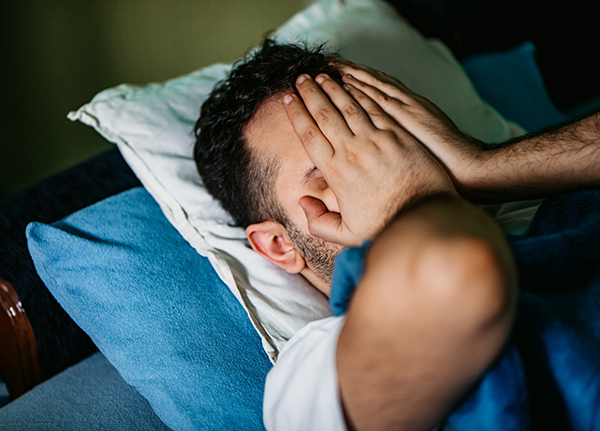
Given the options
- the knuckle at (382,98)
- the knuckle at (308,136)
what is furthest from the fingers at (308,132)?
the knuckle at (382,98)

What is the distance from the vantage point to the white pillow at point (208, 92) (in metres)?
0.89

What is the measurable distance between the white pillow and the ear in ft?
0.07

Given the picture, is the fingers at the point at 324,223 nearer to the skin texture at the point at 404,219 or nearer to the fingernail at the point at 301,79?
the skin texture at the point at 404,219

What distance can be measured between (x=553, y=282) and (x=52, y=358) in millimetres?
878

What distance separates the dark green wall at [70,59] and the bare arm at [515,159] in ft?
3.92

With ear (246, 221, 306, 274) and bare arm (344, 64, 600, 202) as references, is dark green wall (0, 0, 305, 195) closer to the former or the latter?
ear (246, 221, 306, 274)

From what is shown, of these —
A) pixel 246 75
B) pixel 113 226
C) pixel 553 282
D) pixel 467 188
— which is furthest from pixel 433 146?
pixel 113 226

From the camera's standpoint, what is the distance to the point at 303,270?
0.94 meters

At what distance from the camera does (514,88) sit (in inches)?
61.7

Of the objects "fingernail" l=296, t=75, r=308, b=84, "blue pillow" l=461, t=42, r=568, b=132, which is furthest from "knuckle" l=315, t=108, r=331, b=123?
"blue pillow" l=461, t=42, r=568, b=132

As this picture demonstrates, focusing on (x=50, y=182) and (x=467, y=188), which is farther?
(x=50, y=182)

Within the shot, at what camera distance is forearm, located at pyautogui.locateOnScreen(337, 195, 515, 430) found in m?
0.42

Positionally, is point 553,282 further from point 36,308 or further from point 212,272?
point 36,308

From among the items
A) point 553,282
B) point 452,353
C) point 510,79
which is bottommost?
point 510,79
